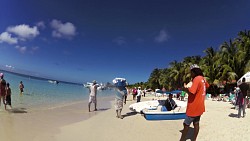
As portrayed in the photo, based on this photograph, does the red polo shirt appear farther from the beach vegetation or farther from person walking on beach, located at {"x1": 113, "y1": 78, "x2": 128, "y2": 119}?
the beach vegetation

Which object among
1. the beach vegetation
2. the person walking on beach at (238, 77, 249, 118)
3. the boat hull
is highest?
the beach vegetation

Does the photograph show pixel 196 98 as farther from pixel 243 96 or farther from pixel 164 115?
pixel 243 96

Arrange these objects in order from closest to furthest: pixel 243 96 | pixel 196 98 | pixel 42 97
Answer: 1. pixel 196 98
2. pixel 243 96
3. pixel 42 97

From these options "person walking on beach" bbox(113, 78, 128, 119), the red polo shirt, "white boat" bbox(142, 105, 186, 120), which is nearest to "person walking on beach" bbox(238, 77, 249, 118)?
"white boat" bbox(142, 105, 186, 120)

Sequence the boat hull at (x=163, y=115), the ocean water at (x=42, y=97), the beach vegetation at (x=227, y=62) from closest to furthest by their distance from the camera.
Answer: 1. the boat hull at (x=163, y=115)
2. the ocean water at (x=42, y=97)
3. the beach vegetation at (x=227, y=62)

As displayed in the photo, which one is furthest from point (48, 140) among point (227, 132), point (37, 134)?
point (227, 132)

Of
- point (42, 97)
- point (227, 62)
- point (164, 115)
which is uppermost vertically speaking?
point (227, 62)

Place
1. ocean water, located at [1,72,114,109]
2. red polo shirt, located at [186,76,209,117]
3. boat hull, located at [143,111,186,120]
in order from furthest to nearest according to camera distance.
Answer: ocean water, located at [1,72,114,109], boat hull, located at [143,111,186,120], red polo shirt, located at [186,76,209,117]

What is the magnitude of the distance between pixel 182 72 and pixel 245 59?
2110 cm

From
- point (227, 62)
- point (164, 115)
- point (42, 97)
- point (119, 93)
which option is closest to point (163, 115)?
point (164, 115)

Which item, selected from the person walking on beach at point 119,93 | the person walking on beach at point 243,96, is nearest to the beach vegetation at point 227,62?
the person walking on beach at point 243,96

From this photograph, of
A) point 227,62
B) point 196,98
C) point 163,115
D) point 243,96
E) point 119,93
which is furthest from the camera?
point 227,62

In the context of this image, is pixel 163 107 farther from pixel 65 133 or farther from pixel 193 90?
pixel 193 90

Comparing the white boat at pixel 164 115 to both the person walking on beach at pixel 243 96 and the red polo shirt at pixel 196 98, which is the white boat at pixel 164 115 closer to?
the person walking on beach at pixel 243 96
